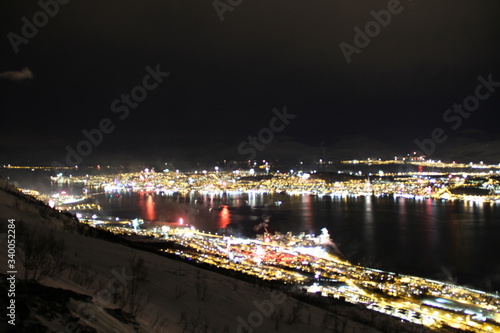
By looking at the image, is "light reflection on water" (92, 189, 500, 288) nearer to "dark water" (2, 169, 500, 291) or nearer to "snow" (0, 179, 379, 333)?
"dark water" (2, 169, 500, 291)

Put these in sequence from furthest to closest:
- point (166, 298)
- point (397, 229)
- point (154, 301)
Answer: point (397, 229), point (166, 298), point (154, 301)

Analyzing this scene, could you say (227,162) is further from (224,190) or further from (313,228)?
(313,228)

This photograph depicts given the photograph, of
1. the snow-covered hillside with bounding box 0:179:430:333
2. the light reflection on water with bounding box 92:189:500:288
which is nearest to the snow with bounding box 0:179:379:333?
the snow-covered hillside with bounding box 0:179:430:333

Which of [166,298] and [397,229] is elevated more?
[166,298]

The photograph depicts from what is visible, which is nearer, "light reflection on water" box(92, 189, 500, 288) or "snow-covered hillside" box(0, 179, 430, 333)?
"snow-covered hillside" box(0, 179, 430, 333)

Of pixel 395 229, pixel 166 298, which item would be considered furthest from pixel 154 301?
pixel 395 229

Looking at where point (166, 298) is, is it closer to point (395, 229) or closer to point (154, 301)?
point (154, 301)

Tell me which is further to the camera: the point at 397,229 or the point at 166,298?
the point at 397,229

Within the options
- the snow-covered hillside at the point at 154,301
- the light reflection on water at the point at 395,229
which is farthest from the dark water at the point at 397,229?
the snow-covered hillside at the point at 154,301

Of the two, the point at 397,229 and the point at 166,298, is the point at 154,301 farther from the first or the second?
the point at 397,229

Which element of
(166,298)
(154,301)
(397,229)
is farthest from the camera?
(397,229)
